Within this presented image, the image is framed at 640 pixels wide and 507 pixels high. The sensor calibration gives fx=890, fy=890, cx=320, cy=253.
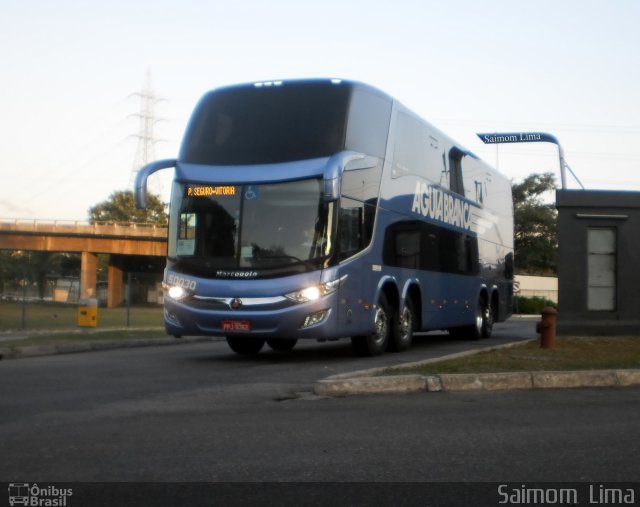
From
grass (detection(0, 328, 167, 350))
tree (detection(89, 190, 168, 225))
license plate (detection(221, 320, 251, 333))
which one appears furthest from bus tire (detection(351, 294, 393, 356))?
tree (detection(89, 190, 168, 225))

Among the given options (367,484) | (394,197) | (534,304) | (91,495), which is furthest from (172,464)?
(534,304)

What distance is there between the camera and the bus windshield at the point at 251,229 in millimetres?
13414

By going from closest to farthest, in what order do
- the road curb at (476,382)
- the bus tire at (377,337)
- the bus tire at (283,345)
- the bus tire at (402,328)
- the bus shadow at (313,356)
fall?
the road curb at (476,382), the bus shadow at (313,356), the bus tire at (377,337), the bus tire at (402,328), the bus tire at (283,345)

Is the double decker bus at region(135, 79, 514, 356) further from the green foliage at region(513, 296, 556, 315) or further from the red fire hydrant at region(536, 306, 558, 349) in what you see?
the green foliage at region(513, 296, 556, 315)

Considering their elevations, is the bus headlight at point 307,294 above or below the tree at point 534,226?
below

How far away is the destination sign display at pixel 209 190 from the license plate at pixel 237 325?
201cm

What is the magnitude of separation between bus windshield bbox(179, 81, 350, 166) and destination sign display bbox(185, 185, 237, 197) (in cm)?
43

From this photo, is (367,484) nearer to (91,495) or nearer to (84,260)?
(91,495)

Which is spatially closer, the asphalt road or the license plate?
the asphalt road

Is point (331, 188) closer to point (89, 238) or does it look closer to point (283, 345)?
point (283, 345)

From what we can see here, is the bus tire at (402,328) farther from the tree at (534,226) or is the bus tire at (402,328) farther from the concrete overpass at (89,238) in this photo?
the tree at (534,226)

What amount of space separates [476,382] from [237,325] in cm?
462

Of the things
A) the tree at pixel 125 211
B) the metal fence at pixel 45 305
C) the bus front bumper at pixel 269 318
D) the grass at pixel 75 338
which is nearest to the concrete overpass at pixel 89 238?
the tree at pixel 125 211

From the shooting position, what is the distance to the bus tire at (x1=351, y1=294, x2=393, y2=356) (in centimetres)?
1513
